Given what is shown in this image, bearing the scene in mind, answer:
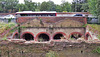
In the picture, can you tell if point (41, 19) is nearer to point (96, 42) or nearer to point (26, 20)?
point (26, 20)

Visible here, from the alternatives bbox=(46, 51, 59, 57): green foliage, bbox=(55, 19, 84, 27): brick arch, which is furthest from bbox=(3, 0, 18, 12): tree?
bbox=(46, 51, 59, 57): green foliage

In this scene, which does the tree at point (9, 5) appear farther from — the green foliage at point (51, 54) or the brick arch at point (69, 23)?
the green foliage at point (51, 54)

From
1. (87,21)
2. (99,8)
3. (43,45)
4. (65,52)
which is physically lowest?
(65,52)

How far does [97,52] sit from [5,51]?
276 inches

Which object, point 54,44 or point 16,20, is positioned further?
point 16,20

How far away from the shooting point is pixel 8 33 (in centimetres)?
1180

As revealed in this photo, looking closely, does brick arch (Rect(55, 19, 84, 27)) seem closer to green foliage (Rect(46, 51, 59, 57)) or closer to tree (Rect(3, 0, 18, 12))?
green foliage (Rect(46, 51, 59, 57))

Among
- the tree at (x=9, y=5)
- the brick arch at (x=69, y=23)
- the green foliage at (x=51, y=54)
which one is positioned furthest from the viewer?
→ the tree at (x=9, y=5)

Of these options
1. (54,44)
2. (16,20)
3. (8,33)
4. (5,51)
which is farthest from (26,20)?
(54,44)

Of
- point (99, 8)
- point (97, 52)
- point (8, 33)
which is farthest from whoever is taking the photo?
point (99, 8)

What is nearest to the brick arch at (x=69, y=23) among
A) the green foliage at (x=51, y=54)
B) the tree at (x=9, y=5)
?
the green foliage at (x=51, y=54)

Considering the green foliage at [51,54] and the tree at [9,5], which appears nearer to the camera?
the green foliage at [51,54]

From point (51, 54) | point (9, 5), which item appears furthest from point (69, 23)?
point (9, 5)

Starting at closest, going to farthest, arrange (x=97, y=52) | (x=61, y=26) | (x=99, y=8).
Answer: (x=97, y=52) < (x=99, y=8) < (x=61, y=26)
